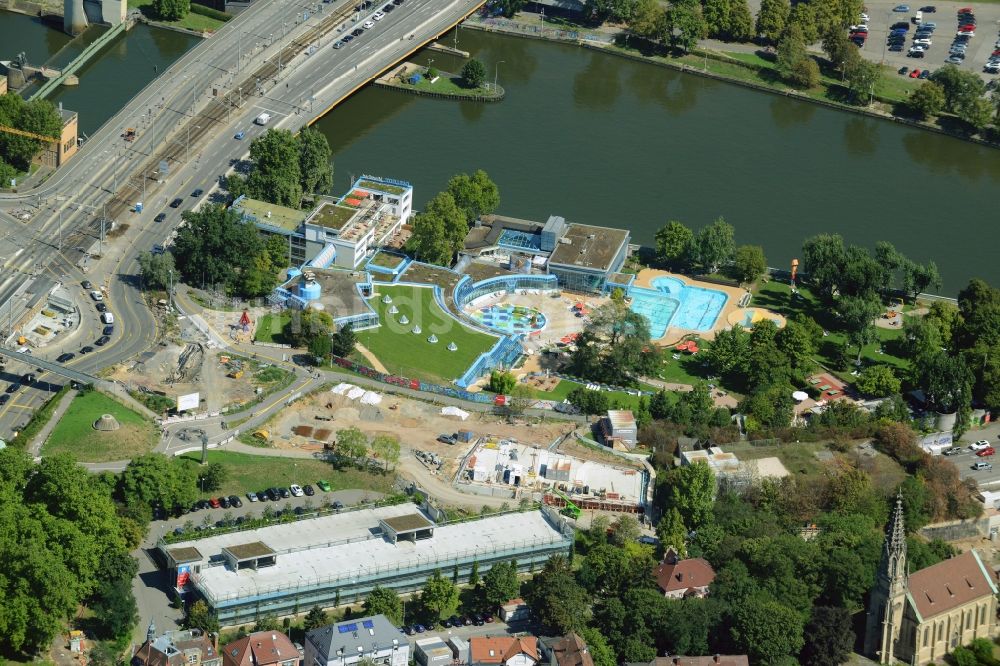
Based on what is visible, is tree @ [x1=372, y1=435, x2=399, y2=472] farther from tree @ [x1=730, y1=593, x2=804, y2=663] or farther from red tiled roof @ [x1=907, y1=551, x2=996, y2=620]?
red tiled roof @ [x1=907, y1=551, x2=996, y2=620]

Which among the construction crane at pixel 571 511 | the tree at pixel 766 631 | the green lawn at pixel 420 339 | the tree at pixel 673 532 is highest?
the tree at pixel 766 631

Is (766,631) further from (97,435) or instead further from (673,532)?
(97,435)

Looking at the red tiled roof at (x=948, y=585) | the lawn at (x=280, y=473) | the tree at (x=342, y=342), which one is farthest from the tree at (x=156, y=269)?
the red tiled roof at (x=948, y=585)

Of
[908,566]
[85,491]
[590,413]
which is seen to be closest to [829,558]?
[908,566]

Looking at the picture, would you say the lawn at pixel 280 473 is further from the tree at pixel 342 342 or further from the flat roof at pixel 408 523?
the tree at pixel 342 342

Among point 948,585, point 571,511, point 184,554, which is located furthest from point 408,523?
point 948,585

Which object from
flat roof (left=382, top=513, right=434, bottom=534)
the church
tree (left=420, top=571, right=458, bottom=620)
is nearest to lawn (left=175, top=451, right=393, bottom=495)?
flat roof (left=382, top=513, right=434, bottom=534)
